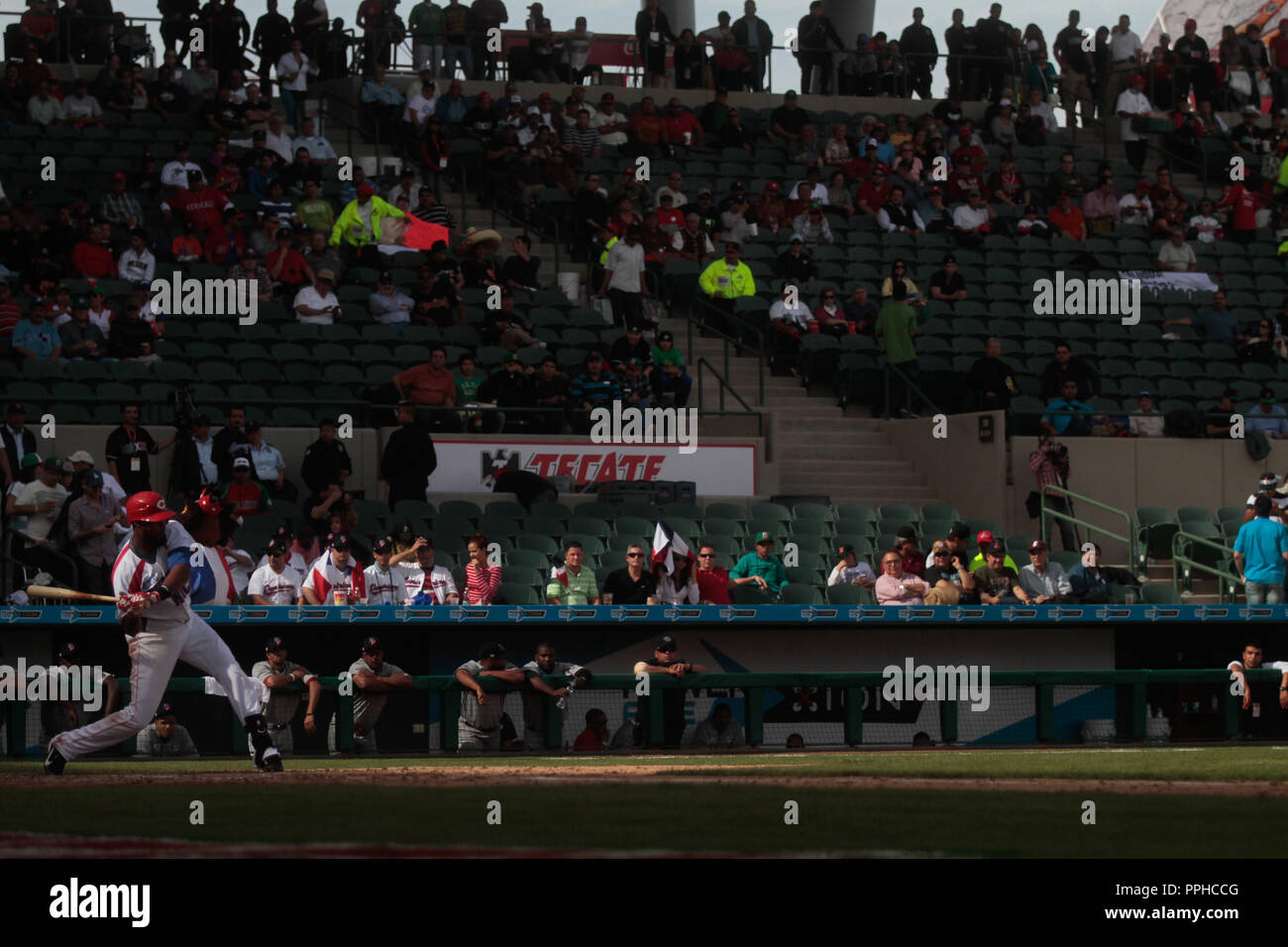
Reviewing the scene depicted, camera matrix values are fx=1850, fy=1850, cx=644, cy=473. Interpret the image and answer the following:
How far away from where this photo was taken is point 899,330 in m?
23.2

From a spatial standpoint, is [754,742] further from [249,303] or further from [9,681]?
[249,303]

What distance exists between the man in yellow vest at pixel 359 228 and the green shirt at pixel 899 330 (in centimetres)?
639

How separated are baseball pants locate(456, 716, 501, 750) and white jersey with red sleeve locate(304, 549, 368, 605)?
1.65 meters

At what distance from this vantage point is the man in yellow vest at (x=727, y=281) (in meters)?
23.9

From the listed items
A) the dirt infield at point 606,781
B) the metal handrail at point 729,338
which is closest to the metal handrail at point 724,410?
the metal handrail at point 729,338

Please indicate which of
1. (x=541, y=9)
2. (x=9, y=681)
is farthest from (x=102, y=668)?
(x=541, y=9)

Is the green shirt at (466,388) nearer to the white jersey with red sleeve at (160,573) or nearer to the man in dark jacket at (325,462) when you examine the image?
the man in dark jacket at (325,462)

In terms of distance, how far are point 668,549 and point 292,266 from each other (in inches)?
281

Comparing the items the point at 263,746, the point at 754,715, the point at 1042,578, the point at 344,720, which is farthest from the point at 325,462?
the point at 263,746

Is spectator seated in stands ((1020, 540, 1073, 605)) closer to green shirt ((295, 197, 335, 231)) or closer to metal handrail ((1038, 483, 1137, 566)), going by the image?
metal handrail ((1038, 483, 1137, 566))

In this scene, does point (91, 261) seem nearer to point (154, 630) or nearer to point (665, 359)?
point (665, 359)
